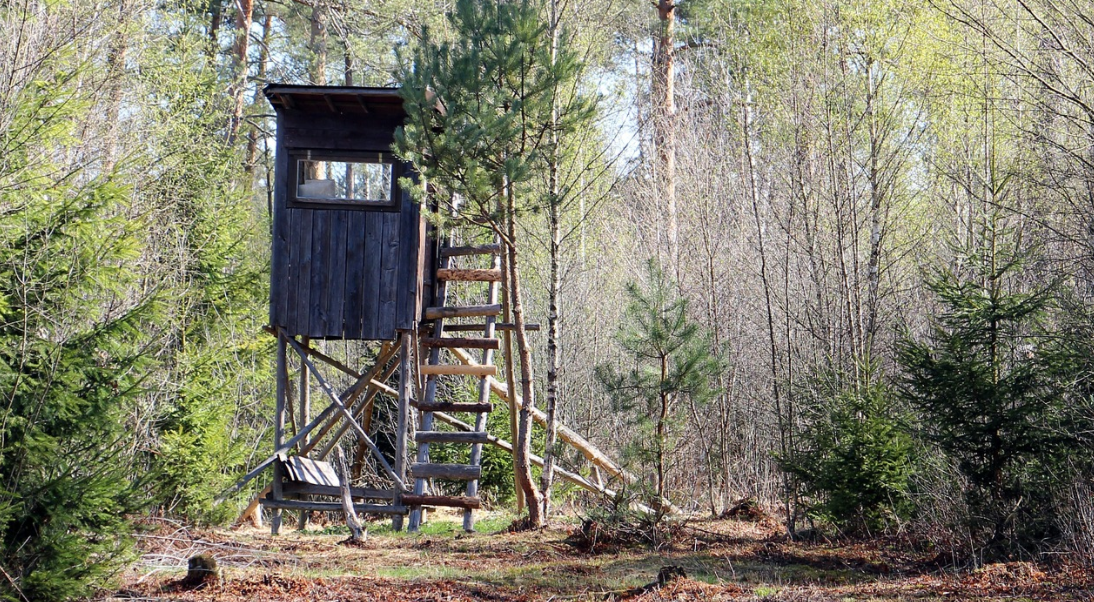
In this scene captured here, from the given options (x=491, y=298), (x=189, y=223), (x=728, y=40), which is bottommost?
(x=491, y=298)

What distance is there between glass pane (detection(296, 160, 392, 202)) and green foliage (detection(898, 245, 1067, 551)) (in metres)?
6.51

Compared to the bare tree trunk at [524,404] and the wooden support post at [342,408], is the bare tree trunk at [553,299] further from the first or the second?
the wooden support post at [342,408]

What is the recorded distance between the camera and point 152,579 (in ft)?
26.0

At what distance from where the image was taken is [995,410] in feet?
28.7

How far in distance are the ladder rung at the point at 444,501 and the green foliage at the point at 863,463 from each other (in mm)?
4016

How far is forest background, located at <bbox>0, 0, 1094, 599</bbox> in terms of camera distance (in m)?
6.98

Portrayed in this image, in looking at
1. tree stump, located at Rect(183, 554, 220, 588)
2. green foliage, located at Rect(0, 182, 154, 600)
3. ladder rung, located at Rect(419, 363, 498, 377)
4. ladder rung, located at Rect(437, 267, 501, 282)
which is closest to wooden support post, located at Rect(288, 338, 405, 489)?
ladder rung, located at Rect(419, 363, 498, 377)

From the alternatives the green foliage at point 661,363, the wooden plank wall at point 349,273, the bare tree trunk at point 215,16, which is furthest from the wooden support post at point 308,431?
the bare tree trunk at point 215,16

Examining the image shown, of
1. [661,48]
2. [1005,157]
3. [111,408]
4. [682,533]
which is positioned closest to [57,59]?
[111,408]

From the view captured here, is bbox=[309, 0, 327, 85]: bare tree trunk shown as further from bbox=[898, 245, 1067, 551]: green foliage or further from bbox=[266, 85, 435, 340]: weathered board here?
bbox=[898, 245, 1067, 551]: green foliage

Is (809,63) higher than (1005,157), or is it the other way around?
(809,63)

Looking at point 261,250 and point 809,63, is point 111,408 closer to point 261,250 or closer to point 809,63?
point 809,63

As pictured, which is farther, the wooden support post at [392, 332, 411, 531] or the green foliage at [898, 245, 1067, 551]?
the wooden support post at [392, 332, 411, 531]

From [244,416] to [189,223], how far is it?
4.49 m
